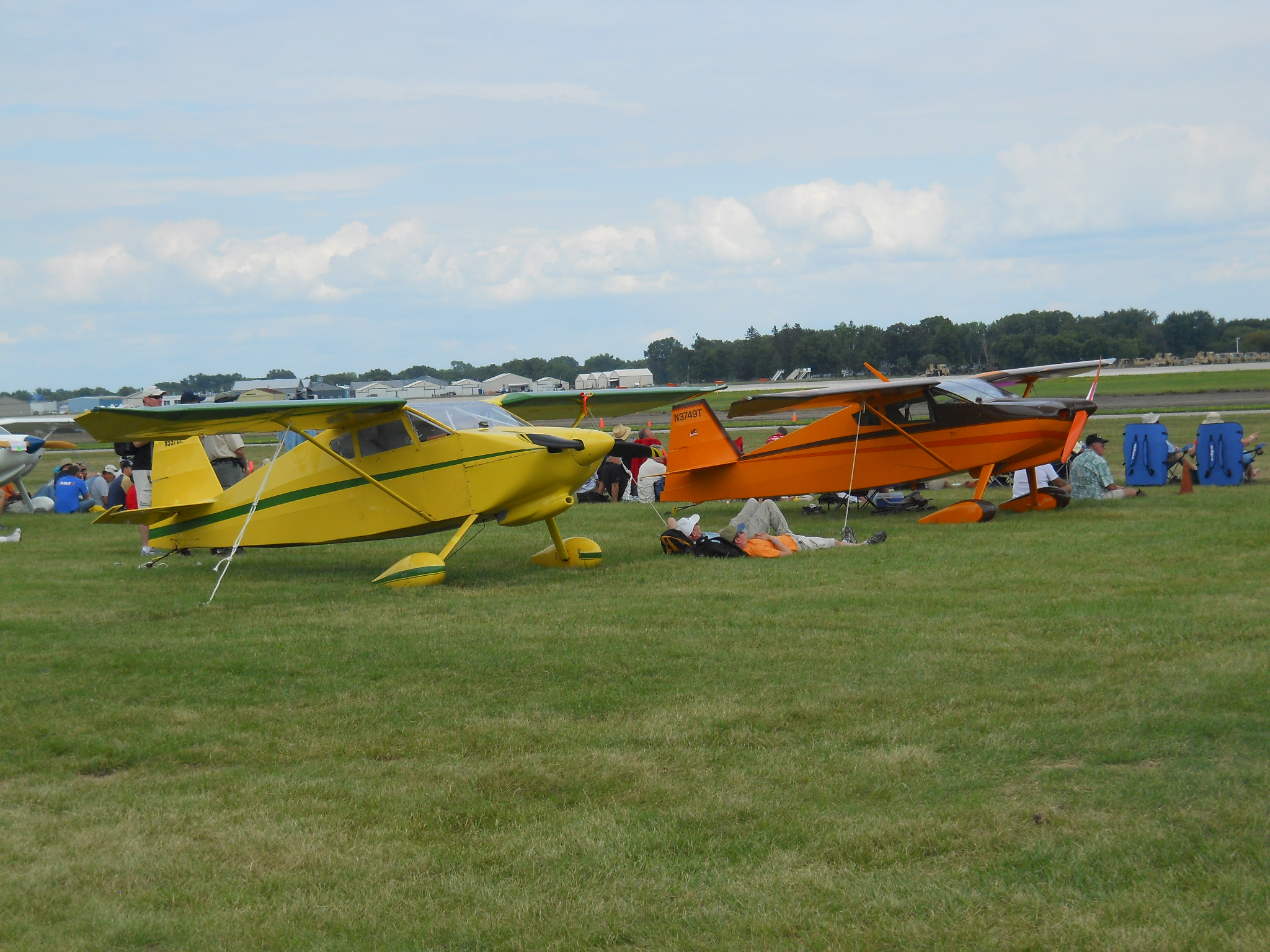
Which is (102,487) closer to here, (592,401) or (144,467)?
(144,467)

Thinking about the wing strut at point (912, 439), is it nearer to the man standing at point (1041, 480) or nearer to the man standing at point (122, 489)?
the man standing at point (1041, 480)

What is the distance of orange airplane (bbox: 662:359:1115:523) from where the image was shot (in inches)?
627

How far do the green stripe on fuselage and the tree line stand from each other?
75.9 metres

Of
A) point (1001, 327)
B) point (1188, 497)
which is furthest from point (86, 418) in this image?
point (1001, 327)

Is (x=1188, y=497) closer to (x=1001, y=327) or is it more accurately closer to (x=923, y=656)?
(x=923, y=656)

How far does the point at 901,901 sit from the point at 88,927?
2.98 metres

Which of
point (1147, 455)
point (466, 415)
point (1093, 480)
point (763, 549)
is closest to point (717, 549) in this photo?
point (763, 549)

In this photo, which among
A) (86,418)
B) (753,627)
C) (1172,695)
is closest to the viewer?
(1172,695)

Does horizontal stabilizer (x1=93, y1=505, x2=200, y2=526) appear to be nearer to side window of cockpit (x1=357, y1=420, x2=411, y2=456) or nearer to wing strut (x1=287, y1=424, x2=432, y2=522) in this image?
wing strut (x1=287, y1=424, x2=432, y2=522)

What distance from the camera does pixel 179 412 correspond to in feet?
34.6

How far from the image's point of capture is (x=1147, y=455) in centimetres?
1942

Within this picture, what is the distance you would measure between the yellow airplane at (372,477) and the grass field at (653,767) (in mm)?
1571

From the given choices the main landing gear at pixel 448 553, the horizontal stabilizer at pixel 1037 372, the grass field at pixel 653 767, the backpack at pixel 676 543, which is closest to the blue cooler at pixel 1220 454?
the horizontal stabilizer at pixel 1037 372

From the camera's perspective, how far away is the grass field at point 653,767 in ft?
12.8
